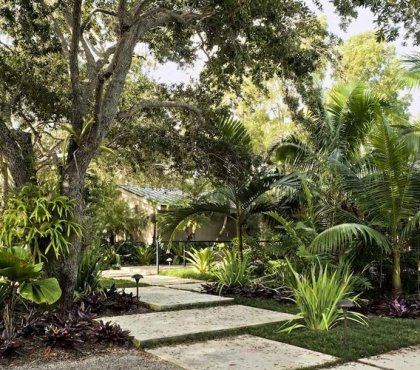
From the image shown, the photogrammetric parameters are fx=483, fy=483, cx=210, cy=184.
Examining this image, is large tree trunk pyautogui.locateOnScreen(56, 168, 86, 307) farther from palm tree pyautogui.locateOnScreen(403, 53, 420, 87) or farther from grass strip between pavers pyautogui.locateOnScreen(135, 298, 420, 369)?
palm tree pyautogui.locateOnScreen(403, 53, 420, 87)

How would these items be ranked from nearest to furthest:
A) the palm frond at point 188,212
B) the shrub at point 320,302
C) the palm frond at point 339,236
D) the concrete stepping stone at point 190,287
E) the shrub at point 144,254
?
the shrub at point 320,302 → the palm frond at point 339,236 → the concrete stepping stone at point 190,287 → the palm frond at point 188,212 → the shrub at point 144,254

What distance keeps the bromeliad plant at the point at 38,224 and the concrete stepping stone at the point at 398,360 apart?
184 inches

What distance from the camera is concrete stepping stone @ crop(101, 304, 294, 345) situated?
6.26m

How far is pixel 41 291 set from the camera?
5770 mm

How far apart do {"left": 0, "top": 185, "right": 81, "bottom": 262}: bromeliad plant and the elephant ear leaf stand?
150cm

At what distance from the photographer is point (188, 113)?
34.7ft

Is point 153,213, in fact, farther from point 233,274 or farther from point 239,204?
point 233,274

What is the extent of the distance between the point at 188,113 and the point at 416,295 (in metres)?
5.80

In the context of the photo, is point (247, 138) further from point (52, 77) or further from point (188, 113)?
point (52, 77)

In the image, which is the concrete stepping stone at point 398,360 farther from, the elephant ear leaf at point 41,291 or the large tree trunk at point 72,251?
the large tree trunk at point 72,251

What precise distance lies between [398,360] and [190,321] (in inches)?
117

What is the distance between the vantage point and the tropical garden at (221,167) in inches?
258

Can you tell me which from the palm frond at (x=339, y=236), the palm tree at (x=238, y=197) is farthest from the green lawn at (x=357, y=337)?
the palm tree at (x=238, y=197)

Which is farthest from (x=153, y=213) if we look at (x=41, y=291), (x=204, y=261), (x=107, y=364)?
(x=107, y=364)
